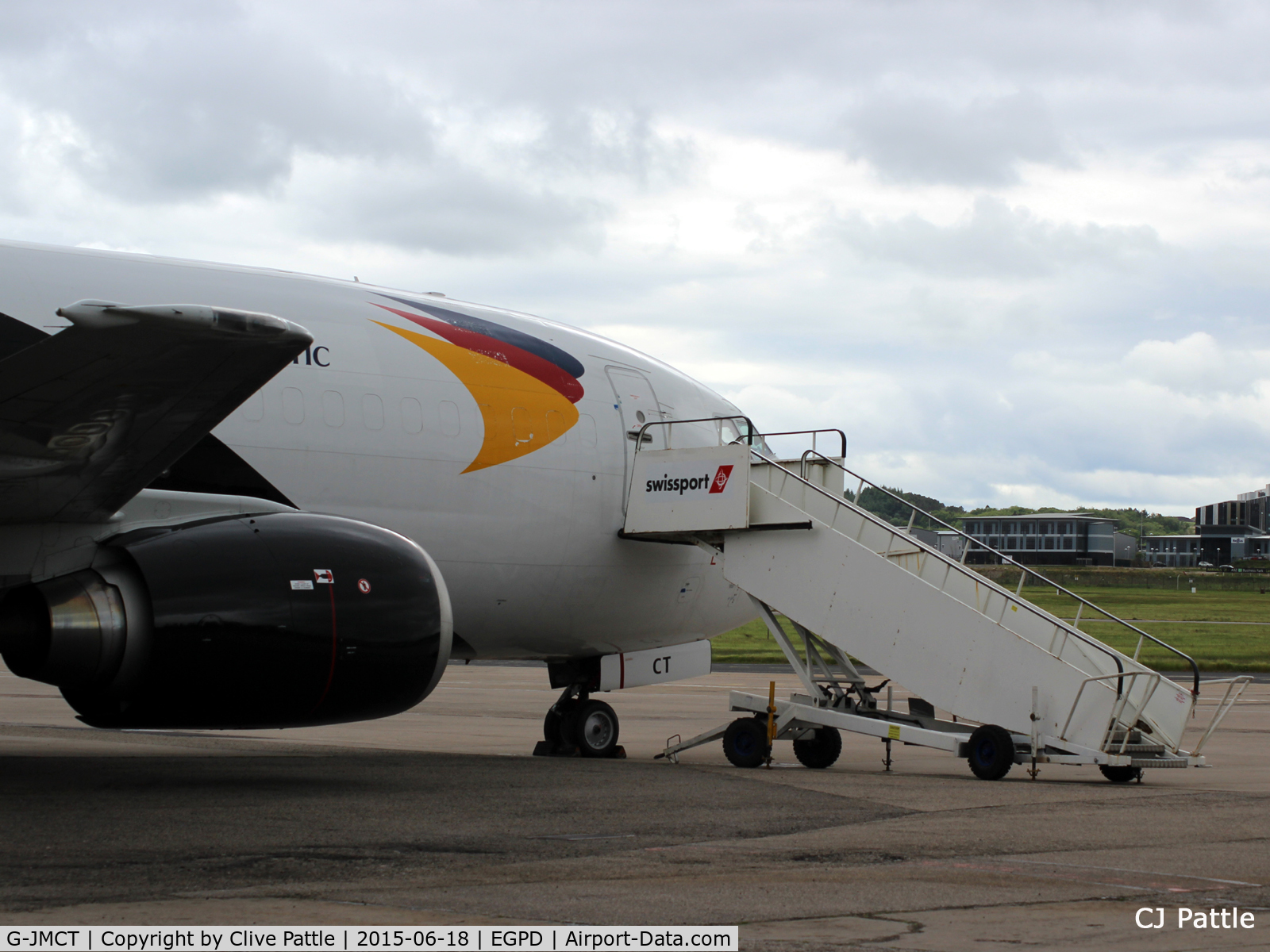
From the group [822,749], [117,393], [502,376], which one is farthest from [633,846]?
[822,749]

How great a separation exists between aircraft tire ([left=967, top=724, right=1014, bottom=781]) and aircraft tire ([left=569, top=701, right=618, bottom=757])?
4.48 metres

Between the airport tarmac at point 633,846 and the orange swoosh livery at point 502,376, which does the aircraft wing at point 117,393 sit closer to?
the airport tarmac at point 633,846

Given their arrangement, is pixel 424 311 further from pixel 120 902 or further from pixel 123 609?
pixel 120 902

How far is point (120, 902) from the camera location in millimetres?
7047

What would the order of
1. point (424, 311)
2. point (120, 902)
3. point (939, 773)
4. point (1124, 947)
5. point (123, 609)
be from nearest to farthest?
point (1124, 947) < point (120, 902) < point (123, 609) < point (424, 311) < point (939, 773)

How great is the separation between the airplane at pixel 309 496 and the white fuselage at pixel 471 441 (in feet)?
0.09

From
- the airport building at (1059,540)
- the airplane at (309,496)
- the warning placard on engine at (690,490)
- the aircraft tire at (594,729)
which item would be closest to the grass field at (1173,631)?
the warning placard on engine at (690,490)

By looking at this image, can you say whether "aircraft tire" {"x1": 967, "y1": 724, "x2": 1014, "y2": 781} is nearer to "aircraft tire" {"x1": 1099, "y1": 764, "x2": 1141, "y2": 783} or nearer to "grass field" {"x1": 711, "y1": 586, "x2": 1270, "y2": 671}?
"aircraft tire" {"x1": 1099, "y1": 764, "x2": 1141, "y2": 783}

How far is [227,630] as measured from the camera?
1056 cm

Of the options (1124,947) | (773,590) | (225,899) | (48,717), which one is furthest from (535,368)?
(48,717)

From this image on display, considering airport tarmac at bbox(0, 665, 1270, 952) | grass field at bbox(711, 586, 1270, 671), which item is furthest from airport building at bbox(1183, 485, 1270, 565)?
airport tarmac at bbox(0, 665, 1270, 952)

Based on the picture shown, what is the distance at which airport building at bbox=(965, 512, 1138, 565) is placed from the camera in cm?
13625

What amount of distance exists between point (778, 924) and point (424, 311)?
981cm

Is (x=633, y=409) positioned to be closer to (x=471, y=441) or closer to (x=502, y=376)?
(x=502, y=376)
